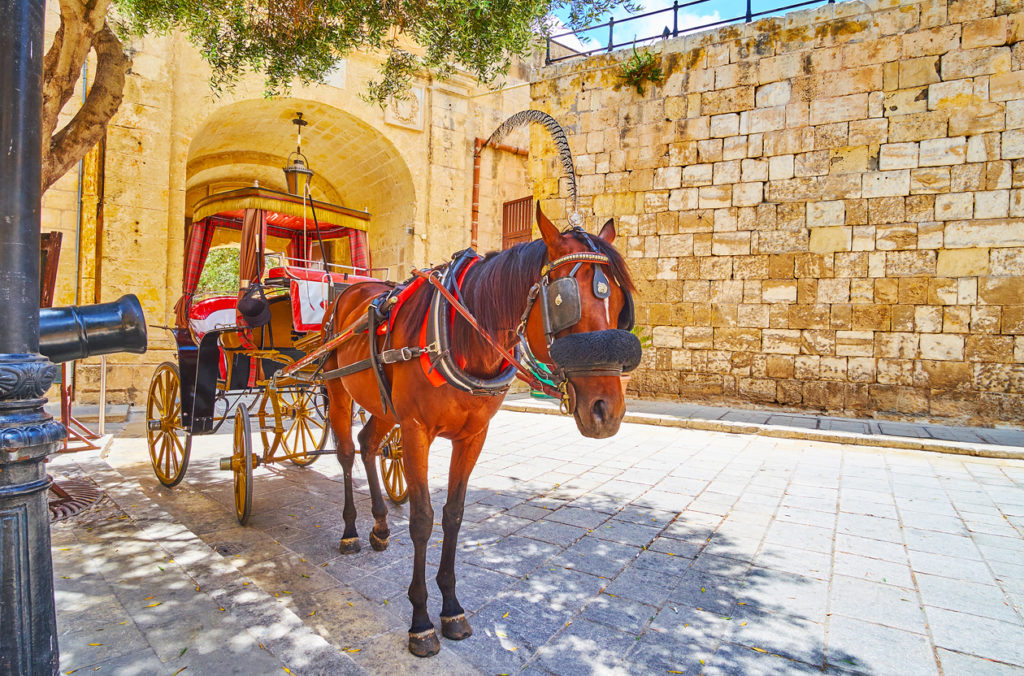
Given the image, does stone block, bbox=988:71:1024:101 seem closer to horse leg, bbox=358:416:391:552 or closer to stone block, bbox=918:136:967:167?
stone block, bbox=918:136:967:167

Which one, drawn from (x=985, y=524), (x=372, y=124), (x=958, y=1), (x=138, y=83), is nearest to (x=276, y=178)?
(x=372, y=124)

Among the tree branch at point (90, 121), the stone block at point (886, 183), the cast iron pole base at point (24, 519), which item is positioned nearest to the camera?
the cast iron pole base at point (24, 519)

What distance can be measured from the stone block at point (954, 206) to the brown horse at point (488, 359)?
795cm

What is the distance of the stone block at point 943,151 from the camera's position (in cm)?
767

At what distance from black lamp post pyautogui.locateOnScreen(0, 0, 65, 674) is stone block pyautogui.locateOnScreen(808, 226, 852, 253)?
9.55 meters

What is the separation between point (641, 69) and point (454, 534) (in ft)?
32.6

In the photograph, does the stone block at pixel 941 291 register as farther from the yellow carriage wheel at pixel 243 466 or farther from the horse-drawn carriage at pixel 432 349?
the yellow carriage wheel at pixel 243 466

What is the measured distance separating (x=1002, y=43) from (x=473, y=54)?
309 inches

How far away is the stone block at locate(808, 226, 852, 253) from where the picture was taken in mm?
8367

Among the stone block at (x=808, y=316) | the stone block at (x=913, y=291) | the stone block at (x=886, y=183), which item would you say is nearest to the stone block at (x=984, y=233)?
the stone block at (x=913, y=291)

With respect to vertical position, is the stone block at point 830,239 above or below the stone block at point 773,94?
below

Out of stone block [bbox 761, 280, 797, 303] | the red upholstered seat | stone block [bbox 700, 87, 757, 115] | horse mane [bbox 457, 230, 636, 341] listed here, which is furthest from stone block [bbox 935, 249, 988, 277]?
the red upholstered seat

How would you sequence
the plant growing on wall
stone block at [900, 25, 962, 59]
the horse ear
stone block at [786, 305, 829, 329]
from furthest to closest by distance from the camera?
the plant growing on wall → stone block at [786, 305, 829, 329] → stone block at [900, 25, 962, 59] → the horse ear

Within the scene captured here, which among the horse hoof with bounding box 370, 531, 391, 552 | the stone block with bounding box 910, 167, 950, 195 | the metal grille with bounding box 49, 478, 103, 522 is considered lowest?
the horse hoof with bounding box 370, 531, 391, 552
